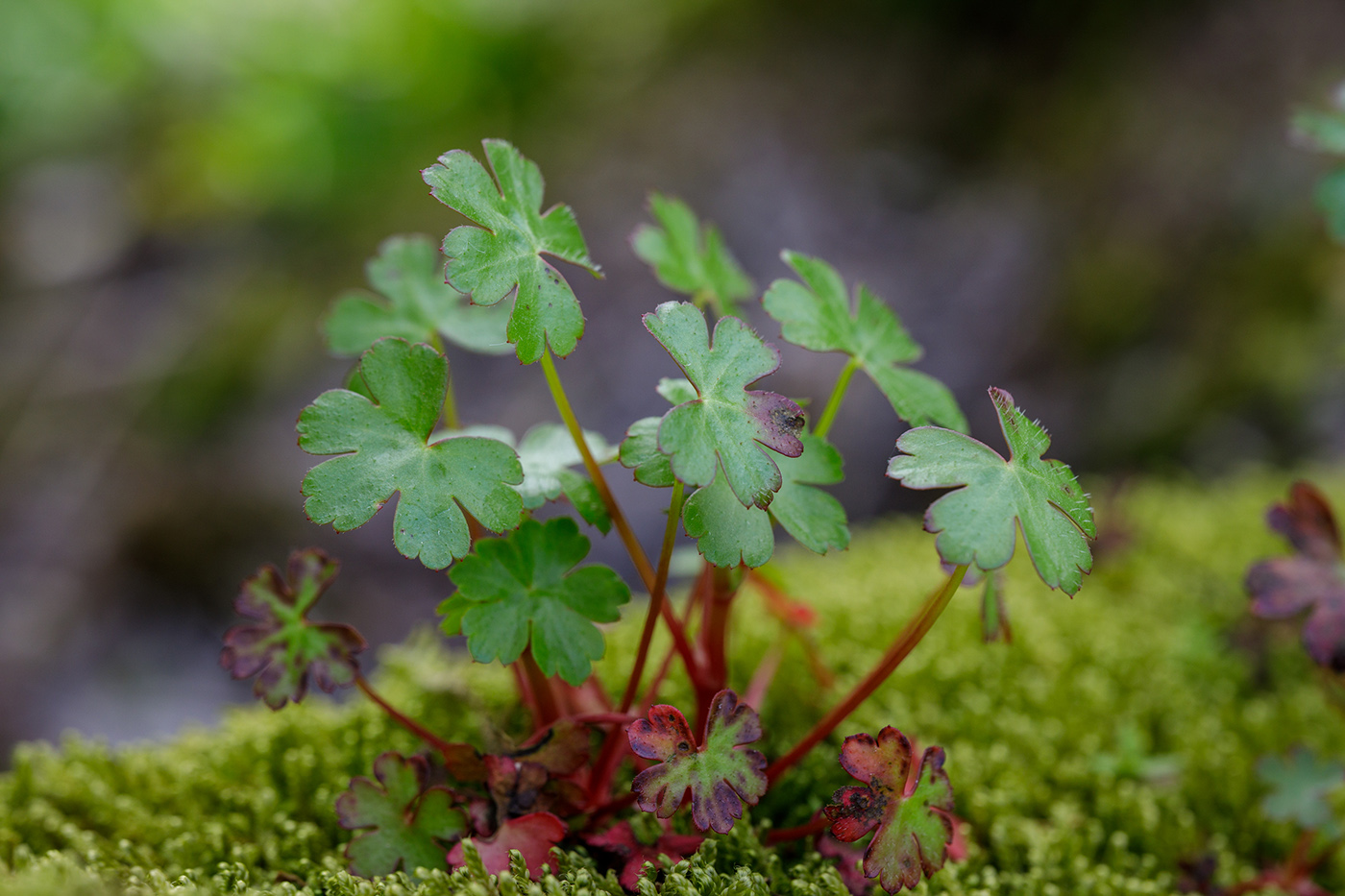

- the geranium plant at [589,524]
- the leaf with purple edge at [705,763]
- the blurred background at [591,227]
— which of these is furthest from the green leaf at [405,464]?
the blurred background at [591,227]

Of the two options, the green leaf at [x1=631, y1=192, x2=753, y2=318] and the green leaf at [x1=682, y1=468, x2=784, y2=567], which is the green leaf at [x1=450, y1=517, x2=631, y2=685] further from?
the green leaf at [x1=631, y1=192, x2=753, y2=318]

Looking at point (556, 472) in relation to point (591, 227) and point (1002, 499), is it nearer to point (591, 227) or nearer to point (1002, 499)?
point (1002, 499)

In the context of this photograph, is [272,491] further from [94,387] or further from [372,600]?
[94,387]

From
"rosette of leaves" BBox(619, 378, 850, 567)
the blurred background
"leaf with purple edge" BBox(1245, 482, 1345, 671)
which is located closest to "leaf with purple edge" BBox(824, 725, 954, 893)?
"rosette of leaves" BBox(619, 378, 850, 567)

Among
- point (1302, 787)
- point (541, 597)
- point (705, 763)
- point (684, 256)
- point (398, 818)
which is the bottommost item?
point (398, 818)

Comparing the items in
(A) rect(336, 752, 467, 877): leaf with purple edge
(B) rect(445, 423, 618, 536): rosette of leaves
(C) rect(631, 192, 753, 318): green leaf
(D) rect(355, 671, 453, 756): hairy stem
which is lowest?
(A) rect(336, 752, 467, 877): leaf with purple edge

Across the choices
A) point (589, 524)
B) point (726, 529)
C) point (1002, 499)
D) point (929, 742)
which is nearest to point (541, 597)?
point (589, 524)
